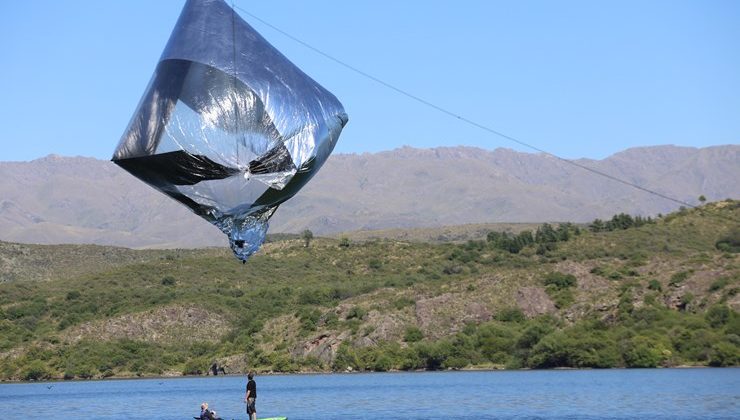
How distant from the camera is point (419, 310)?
122m

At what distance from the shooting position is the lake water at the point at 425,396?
2475 inches

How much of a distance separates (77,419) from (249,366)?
52047 millimetres

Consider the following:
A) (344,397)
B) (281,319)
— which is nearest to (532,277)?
(281,319)

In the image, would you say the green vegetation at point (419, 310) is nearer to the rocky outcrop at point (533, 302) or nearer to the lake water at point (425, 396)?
the rocky outcrop at point (533, 302)

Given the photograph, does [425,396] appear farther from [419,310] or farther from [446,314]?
[446,314]

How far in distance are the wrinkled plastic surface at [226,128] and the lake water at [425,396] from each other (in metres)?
29.9

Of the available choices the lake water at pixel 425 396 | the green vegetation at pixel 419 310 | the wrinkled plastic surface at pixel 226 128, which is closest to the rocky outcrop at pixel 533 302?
the green vegetation at pixel 419 310

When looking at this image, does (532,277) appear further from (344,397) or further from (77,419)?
(77,419)

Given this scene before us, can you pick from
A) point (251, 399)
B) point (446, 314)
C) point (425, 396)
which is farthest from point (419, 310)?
point (251, 399)

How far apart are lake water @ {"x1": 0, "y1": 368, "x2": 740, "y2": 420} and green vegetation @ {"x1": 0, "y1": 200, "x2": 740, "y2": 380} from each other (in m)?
7.21

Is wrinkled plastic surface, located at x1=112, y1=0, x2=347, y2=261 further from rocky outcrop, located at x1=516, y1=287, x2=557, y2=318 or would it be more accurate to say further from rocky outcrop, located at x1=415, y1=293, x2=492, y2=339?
rocky outcrop, located at x1=516, y1=287, x2=557, y2=318

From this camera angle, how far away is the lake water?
206 feet

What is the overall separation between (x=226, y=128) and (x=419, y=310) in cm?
9153

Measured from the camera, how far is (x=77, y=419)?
70000mm
